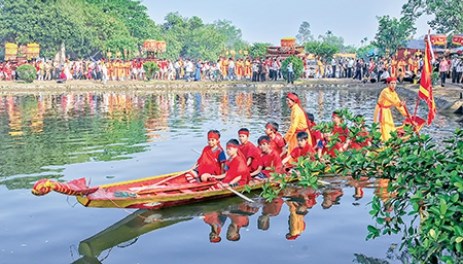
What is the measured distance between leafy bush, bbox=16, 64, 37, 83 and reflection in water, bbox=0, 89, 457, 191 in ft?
14.3

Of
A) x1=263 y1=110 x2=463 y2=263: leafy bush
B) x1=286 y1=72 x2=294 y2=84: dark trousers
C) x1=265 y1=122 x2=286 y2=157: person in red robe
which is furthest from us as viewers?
x1=286 y1=72 x2=294 y2=84: dark trousers

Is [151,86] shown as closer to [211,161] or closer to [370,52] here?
[370,52]

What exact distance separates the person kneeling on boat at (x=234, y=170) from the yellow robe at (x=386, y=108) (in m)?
3.80

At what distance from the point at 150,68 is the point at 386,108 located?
26584 millimetres

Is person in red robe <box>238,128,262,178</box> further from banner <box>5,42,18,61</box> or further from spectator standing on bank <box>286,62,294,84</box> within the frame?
banner <box>5,42,18,61</box>

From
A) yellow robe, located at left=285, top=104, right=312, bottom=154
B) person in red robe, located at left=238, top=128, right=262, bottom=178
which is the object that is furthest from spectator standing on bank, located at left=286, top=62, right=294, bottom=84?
person in red robe, located at left=238, top=128, right=262, bottom=178

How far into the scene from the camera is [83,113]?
24.4 metres

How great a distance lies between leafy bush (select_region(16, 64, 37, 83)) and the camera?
36188 millimetres

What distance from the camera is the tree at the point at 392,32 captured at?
44875 mm

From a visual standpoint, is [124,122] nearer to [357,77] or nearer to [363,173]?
[363,173]

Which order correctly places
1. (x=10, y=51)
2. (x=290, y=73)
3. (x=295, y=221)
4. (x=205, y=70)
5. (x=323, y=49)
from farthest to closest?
(x=10, y=51), (x=323, y=49), (x=205, y=70), (x=290, y=73), (x=295, y=221)

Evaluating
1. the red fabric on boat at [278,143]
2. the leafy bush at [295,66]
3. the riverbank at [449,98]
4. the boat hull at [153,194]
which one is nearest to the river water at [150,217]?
the boat hull at [153,194]

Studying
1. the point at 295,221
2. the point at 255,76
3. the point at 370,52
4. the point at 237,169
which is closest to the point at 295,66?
the point at 255,76

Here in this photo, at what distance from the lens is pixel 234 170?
33.8 ft
